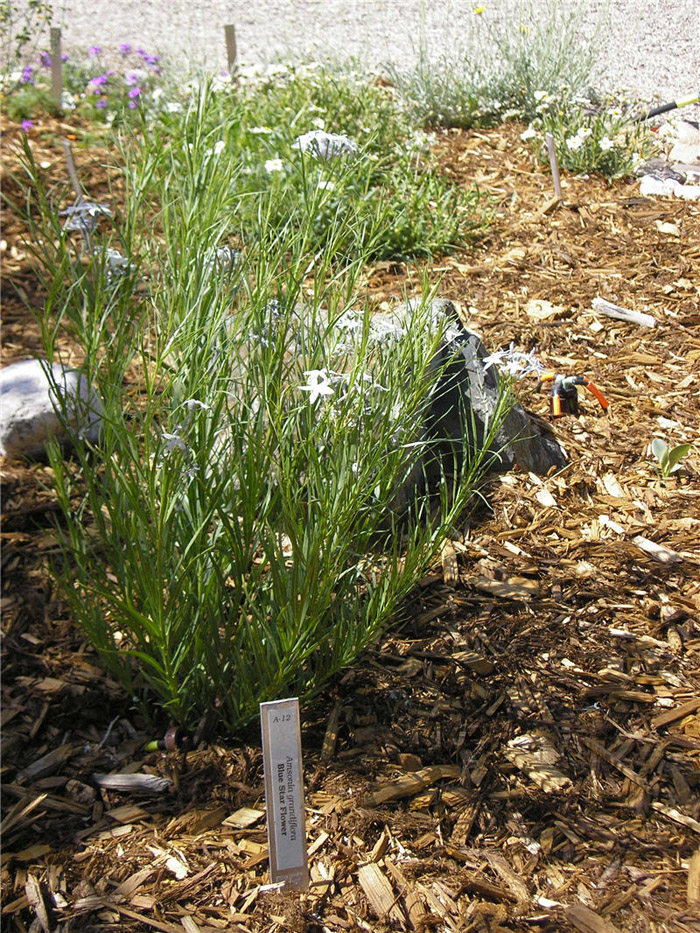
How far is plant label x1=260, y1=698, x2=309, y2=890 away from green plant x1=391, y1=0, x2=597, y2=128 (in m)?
4.58

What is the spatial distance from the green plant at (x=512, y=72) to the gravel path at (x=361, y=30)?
0.15 meters

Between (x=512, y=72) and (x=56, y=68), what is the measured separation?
9.86 ft

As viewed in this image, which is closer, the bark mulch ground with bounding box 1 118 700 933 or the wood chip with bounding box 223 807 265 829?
the bark mulch ground with bounding box 1 118 700 933

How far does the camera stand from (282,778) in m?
1.54

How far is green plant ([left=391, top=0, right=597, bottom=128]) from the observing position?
Result: 217 inches

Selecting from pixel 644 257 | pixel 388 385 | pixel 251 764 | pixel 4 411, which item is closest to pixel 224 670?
pixel 251 764

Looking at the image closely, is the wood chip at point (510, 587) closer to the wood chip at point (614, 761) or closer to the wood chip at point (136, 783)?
the wood chip at point (614, 761)

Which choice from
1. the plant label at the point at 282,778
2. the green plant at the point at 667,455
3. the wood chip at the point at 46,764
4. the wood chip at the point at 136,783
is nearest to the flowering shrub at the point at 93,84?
the green plant at the point at 667,455

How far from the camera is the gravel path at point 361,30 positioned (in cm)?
571

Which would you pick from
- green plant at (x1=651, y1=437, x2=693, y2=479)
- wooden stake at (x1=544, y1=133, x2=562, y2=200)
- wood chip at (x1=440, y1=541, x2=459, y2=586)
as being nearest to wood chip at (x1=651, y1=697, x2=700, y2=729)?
wood chip at (x1=440, y1=541, x2=459, y2=586)

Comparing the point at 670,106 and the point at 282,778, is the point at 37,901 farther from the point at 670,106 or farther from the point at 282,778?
the point at 670,106

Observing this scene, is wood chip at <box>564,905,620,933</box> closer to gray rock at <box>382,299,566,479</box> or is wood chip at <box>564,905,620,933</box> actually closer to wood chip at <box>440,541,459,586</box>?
wood chip at <box>440,541,459,586</box>

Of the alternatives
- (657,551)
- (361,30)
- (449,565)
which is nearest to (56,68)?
(361,30)

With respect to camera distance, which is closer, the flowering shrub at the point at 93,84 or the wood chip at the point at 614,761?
the wood chip at the point at 614,761
